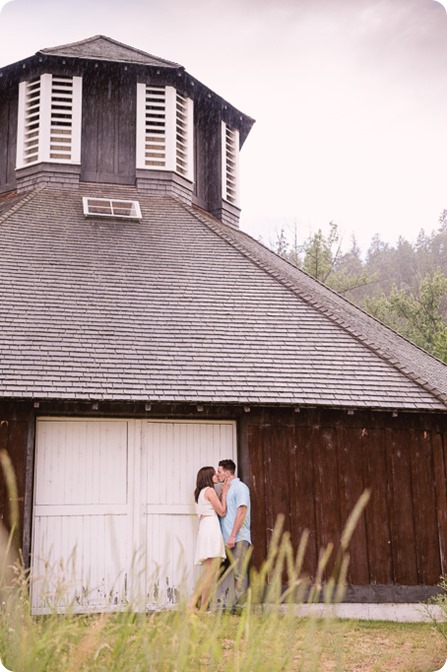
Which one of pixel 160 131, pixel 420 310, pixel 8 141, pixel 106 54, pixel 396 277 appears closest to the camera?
pixel 106 54

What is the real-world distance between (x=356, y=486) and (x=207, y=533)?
6.25 ft

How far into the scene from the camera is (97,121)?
1354 centimetres

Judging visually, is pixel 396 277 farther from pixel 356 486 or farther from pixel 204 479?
pixel 204 479

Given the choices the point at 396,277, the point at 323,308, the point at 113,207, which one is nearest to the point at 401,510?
the point at 323,308

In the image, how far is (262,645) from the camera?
3031mm

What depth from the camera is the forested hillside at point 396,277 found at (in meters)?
20.6

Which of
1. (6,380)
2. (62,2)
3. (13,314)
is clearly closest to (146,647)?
(62,2)

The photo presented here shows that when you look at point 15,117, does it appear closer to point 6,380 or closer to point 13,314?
point 13,314

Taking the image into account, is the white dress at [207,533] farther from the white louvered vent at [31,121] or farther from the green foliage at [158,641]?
the white louvered vent at [31,121]

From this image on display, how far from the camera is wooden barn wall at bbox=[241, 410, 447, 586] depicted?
339 inches

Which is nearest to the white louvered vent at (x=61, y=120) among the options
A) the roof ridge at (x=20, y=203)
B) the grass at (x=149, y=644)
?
the roof ridge at (x=20, y=203)

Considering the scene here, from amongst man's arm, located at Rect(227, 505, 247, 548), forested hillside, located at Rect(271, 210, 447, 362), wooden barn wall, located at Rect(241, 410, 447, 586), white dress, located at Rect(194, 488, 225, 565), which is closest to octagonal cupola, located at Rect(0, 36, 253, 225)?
wooden barn wall, located at Rect(241, 410, 447, 586)

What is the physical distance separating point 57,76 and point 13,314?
6.24m

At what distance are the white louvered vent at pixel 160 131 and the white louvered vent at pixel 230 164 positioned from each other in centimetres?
97
